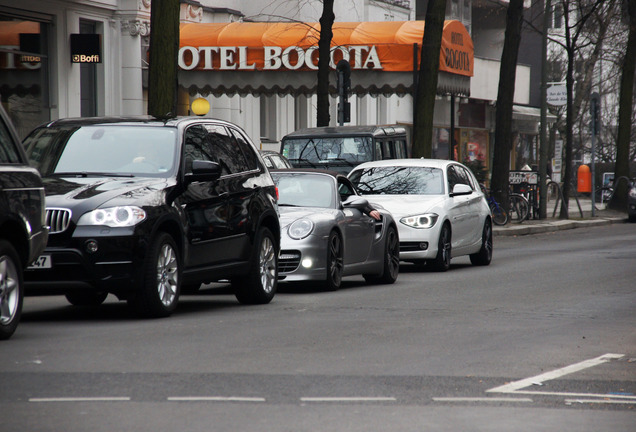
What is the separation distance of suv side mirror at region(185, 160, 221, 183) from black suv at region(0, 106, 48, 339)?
70.3 inches

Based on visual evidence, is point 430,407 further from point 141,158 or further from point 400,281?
point 400,281

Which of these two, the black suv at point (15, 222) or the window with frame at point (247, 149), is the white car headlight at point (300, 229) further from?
the black suv at point (15, 222)

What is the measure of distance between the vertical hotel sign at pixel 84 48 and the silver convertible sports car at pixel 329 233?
11435mm

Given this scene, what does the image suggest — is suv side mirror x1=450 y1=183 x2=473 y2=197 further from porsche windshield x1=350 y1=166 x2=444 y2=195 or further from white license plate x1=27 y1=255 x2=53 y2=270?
white license plate x1=27 y1=255 x2=53 y2=270

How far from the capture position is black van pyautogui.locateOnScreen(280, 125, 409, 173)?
2488cm

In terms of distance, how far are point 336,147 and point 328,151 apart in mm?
180

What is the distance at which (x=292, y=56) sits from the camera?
30297mm

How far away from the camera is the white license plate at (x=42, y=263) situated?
33.3 feet

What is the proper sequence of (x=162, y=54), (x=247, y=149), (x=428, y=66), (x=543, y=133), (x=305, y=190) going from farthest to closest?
(x=543, y=133) → (x=428, y=66) → (x=162, y=54) → (x=305, y=190) → (x=247, y=149)

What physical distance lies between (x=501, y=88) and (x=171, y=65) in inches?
611

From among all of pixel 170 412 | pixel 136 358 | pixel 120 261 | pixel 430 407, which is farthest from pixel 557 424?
pixel 120 261

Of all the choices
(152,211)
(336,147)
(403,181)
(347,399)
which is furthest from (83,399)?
(336,147)

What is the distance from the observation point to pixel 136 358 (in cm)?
830

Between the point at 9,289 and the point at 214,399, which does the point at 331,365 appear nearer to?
the point at 214,399
